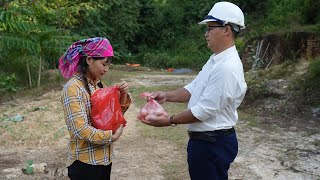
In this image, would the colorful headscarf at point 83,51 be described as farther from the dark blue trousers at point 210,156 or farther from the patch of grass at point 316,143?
the patch of grass at point 316,143

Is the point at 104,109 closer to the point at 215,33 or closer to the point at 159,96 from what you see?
the point at 159,96

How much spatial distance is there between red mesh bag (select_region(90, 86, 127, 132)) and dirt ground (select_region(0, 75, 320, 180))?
2.28m

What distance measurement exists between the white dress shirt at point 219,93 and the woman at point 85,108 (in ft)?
1.70

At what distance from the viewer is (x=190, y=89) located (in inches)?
118

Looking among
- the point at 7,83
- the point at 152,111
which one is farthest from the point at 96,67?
the point at 7,83

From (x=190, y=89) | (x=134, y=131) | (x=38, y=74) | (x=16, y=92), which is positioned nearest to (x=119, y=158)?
(x=134, y=131)

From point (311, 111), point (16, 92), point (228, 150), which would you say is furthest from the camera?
point (16, 92)

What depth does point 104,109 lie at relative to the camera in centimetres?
241

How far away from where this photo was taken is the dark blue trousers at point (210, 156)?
259 cm

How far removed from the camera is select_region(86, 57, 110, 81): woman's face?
8.04ft

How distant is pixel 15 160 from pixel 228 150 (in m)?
3.47

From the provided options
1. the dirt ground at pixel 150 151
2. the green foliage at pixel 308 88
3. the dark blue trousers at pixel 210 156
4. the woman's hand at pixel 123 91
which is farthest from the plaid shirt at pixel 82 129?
the green foliage at pixel 308 88

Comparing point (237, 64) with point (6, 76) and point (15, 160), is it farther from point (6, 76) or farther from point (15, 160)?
point (6, 76)

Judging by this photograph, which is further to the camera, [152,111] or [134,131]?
[134,131]
